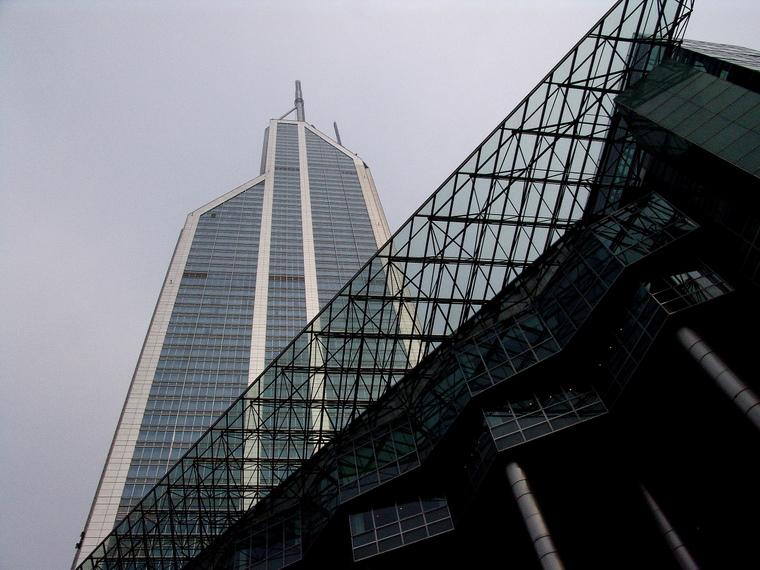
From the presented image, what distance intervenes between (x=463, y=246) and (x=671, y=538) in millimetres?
18844

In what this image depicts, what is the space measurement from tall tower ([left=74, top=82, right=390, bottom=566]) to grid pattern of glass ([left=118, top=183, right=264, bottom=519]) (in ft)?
0.50

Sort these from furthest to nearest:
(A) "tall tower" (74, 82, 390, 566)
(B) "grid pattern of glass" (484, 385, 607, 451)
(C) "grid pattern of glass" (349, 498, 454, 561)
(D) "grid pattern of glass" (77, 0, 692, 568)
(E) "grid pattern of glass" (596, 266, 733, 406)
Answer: (A) "tall tower" (74, 82, 390, 566) < (D) "grid pattern of glass" (77, 0, 692, 568) < (C) "grid pattern of glass" (349, 498, 454, 561) < (B) "grid pattern of glass" (484, 385, 607, 451) < (E) "grid pattern of glass" (596, 266, 733, 406)

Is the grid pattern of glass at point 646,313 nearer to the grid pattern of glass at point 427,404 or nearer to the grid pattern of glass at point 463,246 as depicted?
the grid pattern of glass at point 427,404

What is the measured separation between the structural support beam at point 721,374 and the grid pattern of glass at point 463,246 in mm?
13167

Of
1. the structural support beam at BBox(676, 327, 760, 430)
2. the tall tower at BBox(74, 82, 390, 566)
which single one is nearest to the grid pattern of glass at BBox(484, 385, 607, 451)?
the structural support beam at BBox(676, 327, 760, 430)

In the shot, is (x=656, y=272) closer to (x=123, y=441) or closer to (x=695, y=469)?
(x=695, y=469)

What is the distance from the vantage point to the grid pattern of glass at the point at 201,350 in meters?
62.8

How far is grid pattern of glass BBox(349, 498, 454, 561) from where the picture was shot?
101ft

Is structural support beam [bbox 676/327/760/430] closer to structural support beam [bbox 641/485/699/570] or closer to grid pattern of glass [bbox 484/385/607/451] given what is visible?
grid pattern of glass [bbox 484/385/607/451]

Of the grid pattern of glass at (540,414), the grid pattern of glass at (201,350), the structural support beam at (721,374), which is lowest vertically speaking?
the structural support beam at (721,374)

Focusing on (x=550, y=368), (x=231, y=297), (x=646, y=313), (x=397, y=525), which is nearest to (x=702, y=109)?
(x=646, y=313)

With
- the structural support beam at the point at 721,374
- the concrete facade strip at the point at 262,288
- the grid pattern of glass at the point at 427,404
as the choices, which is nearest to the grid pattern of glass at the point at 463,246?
the grid pattern of glass at the point at 427,404

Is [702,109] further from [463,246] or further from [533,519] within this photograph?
[533,519]

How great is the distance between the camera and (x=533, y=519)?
25.4 m
